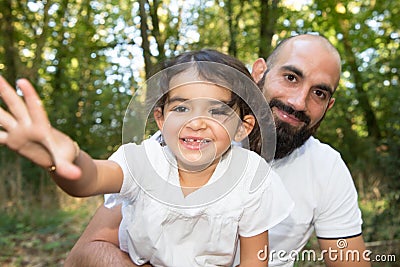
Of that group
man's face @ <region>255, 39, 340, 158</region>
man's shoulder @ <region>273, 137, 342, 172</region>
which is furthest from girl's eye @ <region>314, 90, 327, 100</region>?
man's shoulder @ <region>273, 137, 342, 172</region>

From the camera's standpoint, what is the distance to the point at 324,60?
2.35 m

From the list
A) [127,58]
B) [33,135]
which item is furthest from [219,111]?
[127,58]

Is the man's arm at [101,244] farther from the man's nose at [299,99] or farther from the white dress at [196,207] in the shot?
the man's nose at [299,99]

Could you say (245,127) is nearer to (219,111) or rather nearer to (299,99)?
(219,111)

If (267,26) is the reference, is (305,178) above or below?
above

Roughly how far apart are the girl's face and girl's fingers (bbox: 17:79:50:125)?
0.55 m

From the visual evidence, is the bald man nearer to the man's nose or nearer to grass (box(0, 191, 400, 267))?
the man's nose

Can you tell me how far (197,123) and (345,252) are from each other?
101cm

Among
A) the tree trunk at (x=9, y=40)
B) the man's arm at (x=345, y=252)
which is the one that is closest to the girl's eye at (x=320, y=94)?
the man's arm at (x=345, y=252)

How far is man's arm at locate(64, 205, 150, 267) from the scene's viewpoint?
2.02 metres

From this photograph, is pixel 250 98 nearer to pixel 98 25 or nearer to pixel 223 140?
pixel 223 140

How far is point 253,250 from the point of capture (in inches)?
69.4

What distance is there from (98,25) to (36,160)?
20.1 feet

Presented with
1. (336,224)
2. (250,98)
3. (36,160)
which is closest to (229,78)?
(250,98)
